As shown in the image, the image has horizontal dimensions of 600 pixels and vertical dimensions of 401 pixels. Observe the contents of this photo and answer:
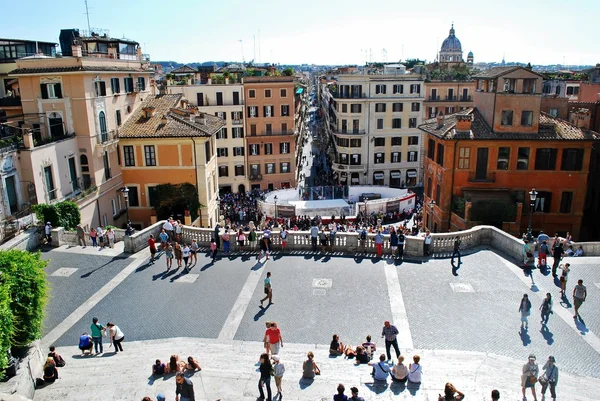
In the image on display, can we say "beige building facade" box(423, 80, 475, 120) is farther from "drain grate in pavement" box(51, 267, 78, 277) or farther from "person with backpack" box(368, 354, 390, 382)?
"person with backpack" box(368, 354, 390, 382)

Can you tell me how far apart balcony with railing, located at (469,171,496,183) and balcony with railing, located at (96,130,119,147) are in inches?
1071

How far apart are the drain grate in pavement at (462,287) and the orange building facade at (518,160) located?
524 inches

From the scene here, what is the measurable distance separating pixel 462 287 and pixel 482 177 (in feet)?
53.3

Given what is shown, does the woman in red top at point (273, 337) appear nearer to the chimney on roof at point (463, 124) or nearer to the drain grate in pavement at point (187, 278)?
the drain grate in pavement at point (187, 278)

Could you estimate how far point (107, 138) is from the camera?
38156 millimetres

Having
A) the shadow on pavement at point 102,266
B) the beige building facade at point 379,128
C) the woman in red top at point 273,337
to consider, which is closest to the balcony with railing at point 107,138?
the shadow on pavement at point 102,266

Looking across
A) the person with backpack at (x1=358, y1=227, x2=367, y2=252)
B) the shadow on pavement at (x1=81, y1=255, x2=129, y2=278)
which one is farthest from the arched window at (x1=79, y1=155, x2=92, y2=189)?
the person with backpack at (x1=358, y1=227, x2=367, y2=252)

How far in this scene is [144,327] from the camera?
62.3 ft

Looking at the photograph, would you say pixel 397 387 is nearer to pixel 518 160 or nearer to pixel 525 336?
pixel 525 336

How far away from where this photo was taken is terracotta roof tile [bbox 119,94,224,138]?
39.1 m

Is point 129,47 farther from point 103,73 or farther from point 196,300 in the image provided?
point 196,300

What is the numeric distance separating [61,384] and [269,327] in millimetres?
6565

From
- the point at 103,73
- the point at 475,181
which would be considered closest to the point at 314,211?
the point at 475,181

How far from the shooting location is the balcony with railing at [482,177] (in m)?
35.8
